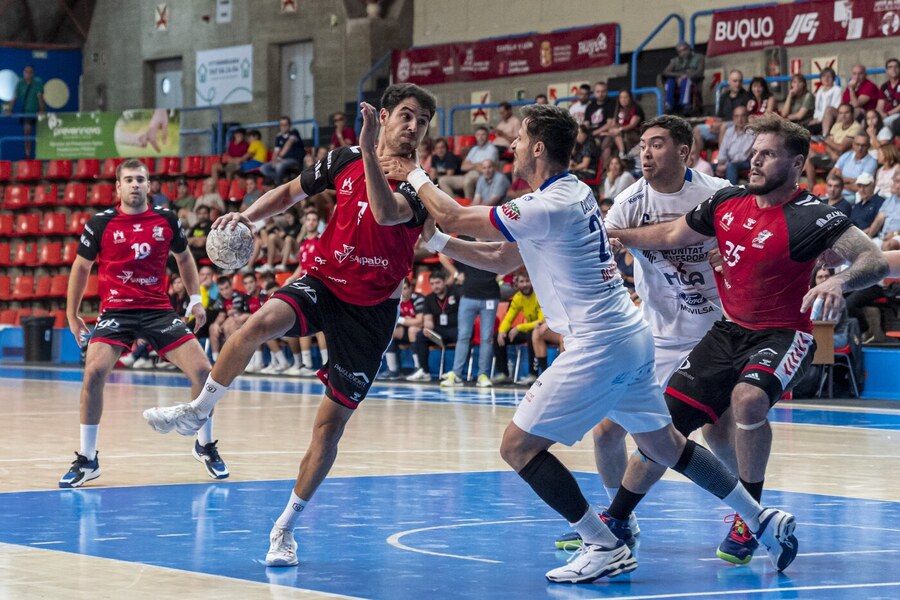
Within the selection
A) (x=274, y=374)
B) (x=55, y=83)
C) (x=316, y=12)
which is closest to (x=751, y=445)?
(x=274, y=374)

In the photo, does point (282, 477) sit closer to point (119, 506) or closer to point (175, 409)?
point (119, 506)

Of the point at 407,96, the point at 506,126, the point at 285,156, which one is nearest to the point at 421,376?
the point at 506,126

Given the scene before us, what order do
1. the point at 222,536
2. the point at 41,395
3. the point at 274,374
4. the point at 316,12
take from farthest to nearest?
1. the point at 316,12
2. the point at 274,374
3. the point at 41,395
4. the point at 222,536

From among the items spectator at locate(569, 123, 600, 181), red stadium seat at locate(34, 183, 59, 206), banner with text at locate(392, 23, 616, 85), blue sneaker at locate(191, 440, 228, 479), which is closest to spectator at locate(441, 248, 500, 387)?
spectator at locate(569, 123, 600, 181)

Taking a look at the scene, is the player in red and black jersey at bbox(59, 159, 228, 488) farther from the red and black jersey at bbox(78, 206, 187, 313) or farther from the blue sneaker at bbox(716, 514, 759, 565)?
the blue sneaker at bbox(716, 514, 759, 565)

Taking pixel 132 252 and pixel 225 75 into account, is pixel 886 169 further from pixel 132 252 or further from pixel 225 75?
pixel 225 75

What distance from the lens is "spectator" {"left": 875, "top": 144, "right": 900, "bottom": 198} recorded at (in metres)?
18.0

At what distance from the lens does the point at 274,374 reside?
76.3 feet

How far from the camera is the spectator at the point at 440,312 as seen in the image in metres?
20.7

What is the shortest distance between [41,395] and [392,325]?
41.0ft

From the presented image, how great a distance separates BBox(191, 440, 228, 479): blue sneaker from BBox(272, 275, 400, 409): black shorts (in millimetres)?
3097

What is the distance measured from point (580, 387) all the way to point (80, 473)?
4.66m

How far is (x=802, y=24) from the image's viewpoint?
22.6 m

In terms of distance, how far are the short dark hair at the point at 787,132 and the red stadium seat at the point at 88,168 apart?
2626 cm
